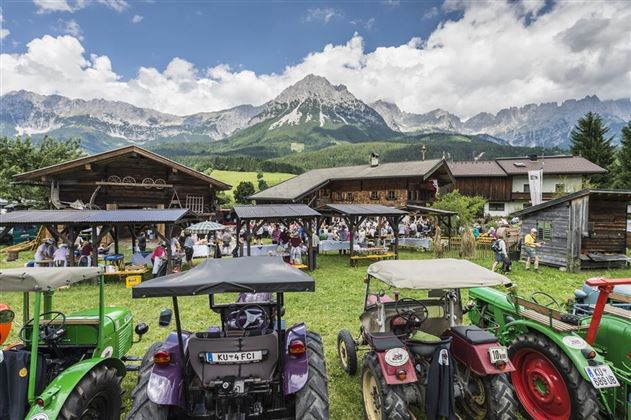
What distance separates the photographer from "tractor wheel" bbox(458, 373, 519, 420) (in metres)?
3.83

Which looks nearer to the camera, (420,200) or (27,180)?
(27,180)

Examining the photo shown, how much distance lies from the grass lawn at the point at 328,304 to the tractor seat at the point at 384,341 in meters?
1.23

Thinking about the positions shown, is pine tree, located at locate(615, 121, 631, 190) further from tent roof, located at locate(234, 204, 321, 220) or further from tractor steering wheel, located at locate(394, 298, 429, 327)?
tractor steering wheel, located at locate(394, 298, 429, 327)

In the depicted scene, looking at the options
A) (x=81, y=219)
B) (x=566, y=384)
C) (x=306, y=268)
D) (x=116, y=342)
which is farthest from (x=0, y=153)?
(x=566, y=384)

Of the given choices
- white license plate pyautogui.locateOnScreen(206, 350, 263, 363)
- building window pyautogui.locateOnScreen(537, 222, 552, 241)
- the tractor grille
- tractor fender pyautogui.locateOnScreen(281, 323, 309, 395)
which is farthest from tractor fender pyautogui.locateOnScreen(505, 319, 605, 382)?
building window pyautogui.locateOnScreen(537, 222, 552, 241)

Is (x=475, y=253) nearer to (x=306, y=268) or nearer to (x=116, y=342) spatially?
(x=306, y=268)

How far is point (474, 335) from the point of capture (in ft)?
13.9

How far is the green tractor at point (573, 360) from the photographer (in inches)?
148

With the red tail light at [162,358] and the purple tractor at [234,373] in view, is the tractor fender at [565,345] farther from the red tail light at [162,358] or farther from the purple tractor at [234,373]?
the red tail light at [162,358]

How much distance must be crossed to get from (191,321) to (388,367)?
640 centimetres

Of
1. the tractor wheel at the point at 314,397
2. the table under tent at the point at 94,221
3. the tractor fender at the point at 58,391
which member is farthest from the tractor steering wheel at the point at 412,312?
the table under tent at the point at 94,221

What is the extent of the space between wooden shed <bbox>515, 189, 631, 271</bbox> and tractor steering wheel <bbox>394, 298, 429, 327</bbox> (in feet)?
44.4

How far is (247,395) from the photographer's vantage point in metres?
3.49

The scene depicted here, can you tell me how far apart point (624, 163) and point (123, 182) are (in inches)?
2002
